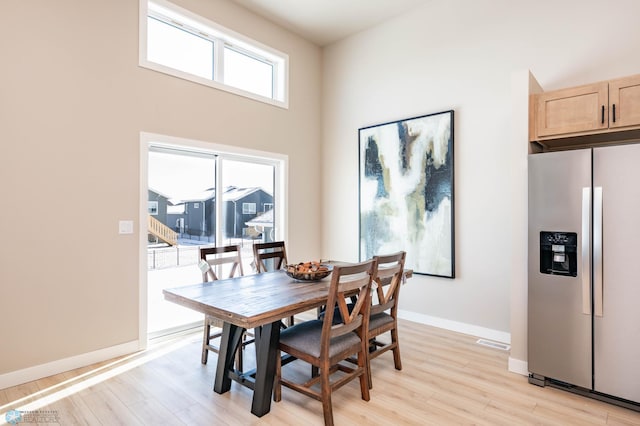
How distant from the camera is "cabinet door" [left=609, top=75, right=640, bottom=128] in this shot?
2498mm

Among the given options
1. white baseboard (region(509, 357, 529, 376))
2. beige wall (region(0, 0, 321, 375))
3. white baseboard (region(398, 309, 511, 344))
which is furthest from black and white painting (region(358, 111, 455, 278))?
beige wall (region(0, 0, 321, 375))

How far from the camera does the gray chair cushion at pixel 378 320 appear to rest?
2770 millimetres

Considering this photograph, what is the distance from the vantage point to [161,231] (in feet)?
12.3

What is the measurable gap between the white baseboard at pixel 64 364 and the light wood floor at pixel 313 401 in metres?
0.07

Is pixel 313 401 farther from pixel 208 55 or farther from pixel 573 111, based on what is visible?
pixel 208 55

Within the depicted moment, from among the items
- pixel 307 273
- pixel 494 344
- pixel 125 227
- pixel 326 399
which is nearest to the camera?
pixel 326 399

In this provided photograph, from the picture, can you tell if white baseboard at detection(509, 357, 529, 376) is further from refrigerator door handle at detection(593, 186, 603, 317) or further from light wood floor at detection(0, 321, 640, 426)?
refrigerator door handle at detection(593, 186, 603, 317)

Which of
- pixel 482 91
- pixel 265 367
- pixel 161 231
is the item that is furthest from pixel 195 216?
pixel 482 91

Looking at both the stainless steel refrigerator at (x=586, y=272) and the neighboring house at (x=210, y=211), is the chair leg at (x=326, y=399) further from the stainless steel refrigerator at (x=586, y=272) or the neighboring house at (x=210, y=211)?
the neighboring house at (x=210, y=211)

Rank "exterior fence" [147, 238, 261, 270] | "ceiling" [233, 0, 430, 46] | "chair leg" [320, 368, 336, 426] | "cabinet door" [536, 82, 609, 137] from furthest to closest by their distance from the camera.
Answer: "ceiling" [233, 0, 430, 46], "exterior fence" [147, 238, 261, 270], "cabinet door" [536, 82, 609, 137], "chair leg" [320, 368, 336, 426]

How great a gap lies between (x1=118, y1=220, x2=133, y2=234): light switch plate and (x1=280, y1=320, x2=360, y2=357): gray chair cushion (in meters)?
1.91

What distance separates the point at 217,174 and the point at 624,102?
12.6 feet

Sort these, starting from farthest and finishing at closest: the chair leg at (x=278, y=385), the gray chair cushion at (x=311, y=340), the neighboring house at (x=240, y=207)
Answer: the neighboring house at (x=240, y=207) < the chair leg at (x=278, y=385) < the gray chair cushion at (x=311, y=340)

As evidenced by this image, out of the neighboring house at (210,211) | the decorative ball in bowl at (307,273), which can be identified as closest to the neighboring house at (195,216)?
the neighboring house at (210,211)
